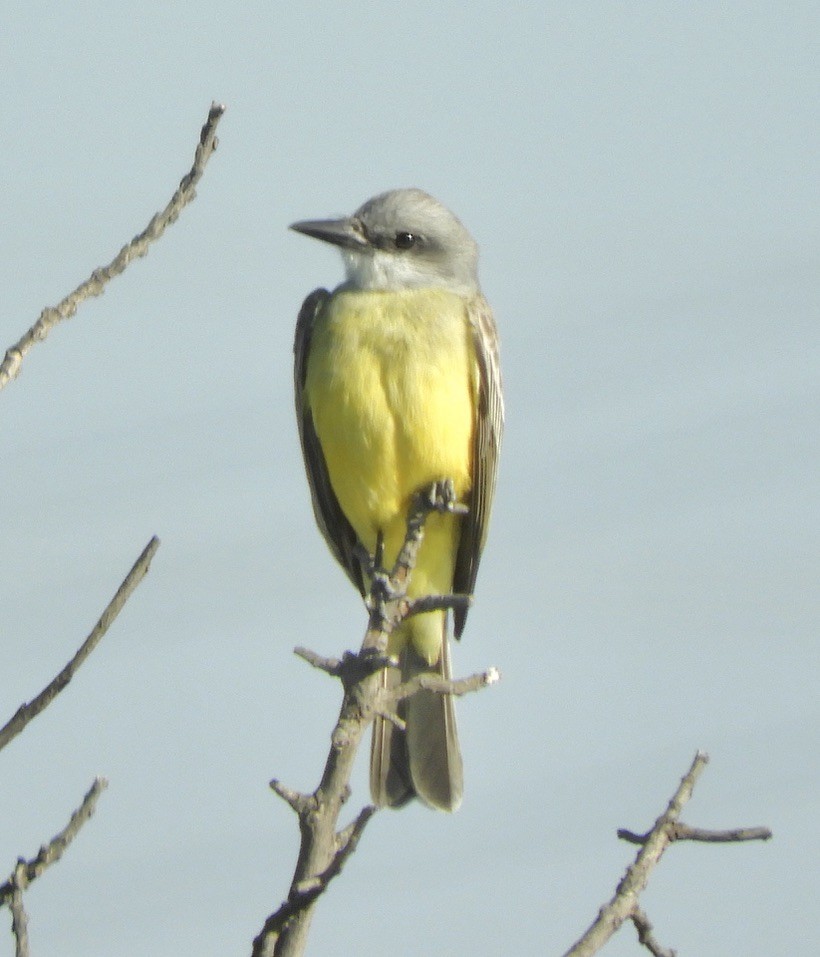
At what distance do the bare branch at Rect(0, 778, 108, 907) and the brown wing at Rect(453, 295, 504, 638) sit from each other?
12.3 ft

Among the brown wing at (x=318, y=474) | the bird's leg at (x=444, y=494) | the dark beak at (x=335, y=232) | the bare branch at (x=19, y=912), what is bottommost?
the bare branch at (x=19, y=912)

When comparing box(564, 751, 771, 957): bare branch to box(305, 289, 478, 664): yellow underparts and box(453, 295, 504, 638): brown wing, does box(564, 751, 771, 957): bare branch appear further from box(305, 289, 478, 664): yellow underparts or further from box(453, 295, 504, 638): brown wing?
box(453, 295, 504, 638): brown wing

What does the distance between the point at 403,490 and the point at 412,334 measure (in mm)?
753

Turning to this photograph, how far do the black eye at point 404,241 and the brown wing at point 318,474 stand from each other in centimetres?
49

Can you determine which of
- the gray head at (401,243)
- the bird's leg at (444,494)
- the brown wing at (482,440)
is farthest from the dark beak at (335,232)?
the bird's leg at (444,494)

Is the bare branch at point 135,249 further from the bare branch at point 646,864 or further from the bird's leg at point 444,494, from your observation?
the bird's leg at point 444,494

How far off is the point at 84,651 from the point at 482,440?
3.84m

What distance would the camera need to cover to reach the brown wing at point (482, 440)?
24.5ft

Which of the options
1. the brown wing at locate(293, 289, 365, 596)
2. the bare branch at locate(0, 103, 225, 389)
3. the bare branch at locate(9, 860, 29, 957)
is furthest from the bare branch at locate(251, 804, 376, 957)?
the brown wing at locate(293, 289, 365, 596)

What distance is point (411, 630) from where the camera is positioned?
26.7 feet

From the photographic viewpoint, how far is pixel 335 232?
786 cm

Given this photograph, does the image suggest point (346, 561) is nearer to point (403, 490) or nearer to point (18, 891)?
point (403, 490)

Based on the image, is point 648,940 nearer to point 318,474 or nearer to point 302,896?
point 302,896

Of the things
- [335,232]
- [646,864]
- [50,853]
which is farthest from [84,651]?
[335,232]
